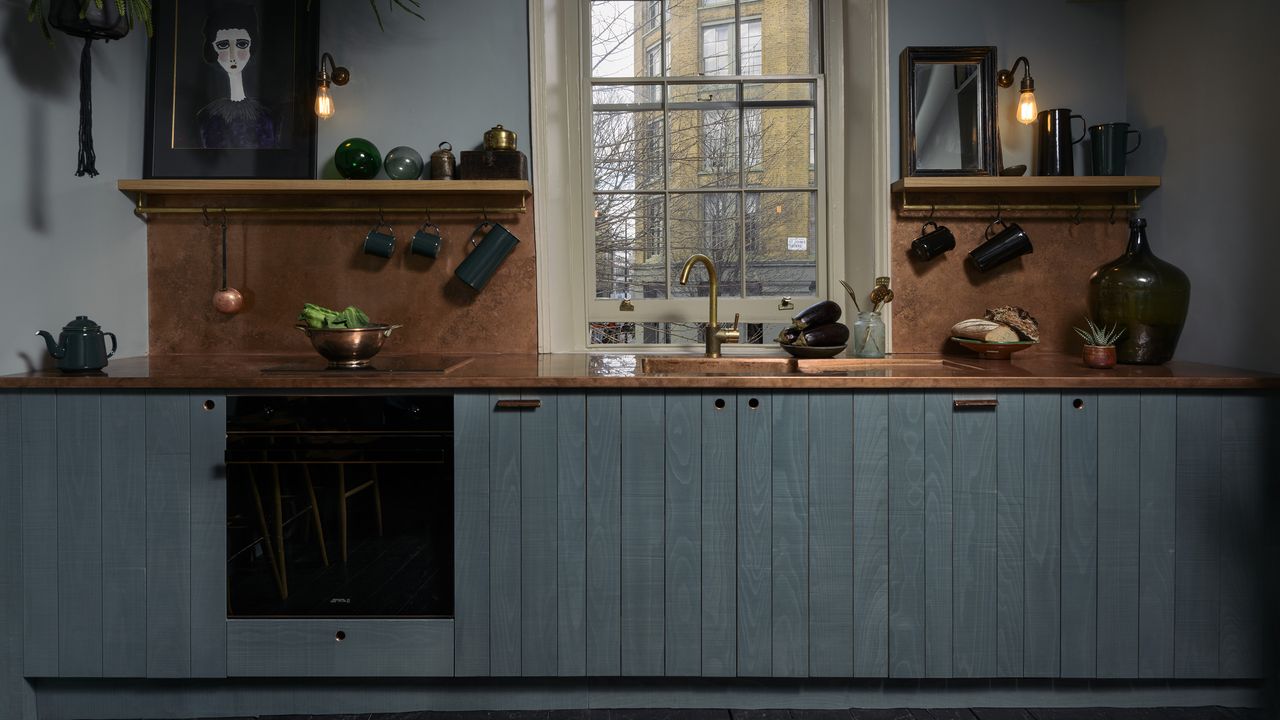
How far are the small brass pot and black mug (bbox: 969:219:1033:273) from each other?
1615 mm

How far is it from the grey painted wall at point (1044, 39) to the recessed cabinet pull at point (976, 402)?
3.37 feet

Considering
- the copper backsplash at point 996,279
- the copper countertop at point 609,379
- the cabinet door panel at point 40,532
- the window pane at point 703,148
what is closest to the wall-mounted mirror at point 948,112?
the copper backsplash at point 996,279

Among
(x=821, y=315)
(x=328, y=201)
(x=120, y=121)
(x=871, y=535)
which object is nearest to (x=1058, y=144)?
(x=821, y=315)

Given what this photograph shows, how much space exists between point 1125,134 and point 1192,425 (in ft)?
3.49

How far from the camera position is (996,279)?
2.87m

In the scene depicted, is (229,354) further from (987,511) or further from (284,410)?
(987,511)

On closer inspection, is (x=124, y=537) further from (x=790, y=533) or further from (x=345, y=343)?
(x=790, y=533)

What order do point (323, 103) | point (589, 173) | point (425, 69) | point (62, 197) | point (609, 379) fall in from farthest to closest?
point (589, 173)
point (425, 69)
point (323, 103)
point (62, 197)
point (609, 379)

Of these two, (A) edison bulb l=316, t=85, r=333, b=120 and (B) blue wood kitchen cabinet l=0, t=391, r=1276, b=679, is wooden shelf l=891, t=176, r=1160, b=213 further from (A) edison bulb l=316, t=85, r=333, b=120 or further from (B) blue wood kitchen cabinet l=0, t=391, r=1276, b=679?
(A) edison bulb l=316, t=85, r=333, b=120

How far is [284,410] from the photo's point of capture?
2172 millimetres

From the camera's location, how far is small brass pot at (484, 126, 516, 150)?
2729mm

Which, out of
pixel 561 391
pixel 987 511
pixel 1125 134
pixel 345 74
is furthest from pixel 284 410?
pixel 1125 134

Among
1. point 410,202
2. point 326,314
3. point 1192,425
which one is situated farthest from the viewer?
point 410,202

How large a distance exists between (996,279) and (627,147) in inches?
54.4
